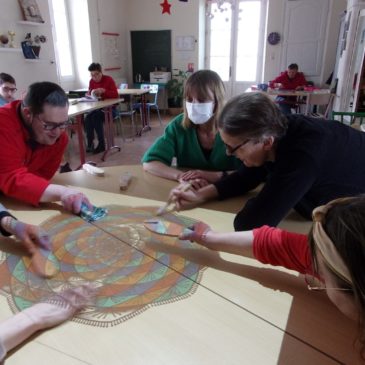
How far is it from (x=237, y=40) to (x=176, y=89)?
174 cm

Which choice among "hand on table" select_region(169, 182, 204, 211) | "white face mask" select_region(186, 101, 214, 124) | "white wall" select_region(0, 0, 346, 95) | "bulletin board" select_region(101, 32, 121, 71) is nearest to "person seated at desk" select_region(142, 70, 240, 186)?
"white face mask" select_region(186, 101, 214, 124)

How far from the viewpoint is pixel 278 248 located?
969 mm

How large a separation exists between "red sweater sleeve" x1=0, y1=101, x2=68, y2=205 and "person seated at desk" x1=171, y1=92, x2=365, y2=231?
32.3 inches

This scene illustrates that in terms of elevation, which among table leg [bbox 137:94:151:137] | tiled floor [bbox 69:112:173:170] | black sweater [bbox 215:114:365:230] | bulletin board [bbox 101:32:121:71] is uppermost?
bulletin board [bbox 101:32:121:71]

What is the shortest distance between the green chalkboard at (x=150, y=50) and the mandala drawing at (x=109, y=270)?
7.33m

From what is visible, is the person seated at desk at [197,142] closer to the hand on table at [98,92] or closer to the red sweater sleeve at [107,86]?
the hand on table at [98,92]

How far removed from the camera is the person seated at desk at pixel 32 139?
141cm

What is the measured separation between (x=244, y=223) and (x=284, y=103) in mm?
5272

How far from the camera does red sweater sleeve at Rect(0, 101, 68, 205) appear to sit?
1418 mm

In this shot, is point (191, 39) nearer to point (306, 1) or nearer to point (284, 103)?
point (306, 1)

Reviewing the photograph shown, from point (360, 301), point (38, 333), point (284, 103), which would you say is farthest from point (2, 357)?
point (284, 103)

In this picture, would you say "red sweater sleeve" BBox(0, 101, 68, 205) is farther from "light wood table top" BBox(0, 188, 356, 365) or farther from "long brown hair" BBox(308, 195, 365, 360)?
"long brown hair" BBox(308, 195, 365, 360)

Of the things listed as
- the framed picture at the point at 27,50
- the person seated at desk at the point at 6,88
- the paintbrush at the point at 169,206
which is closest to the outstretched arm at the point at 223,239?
the paintbrush at the point at 169,206

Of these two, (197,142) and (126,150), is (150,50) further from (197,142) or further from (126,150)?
(197,142)
